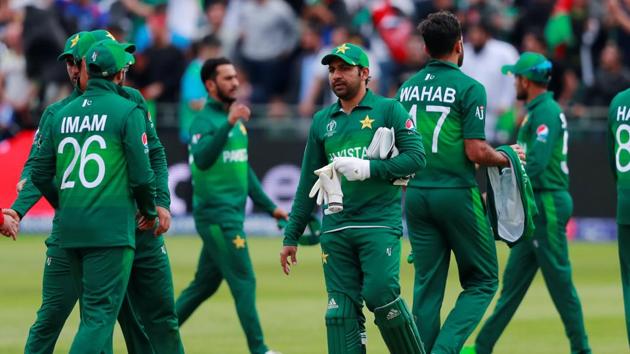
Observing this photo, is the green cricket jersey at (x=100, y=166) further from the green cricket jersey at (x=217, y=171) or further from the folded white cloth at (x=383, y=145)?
the green cricket jersey at (x=217, y=171)

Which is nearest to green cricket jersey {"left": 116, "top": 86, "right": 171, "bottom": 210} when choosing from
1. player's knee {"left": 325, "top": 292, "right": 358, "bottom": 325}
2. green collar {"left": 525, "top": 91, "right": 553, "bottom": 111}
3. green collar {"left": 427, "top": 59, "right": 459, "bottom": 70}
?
player's knee {"left": 325, "top": 292, "right": 358, "bottom": 325}

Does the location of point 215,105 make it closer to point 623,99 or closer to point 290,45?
point 623,99

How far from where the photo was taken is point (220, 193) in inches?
489

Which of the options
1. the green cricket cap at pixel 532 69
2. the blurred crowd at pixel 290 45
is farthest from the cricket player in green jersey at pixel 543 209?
the blurred crowd at pixel 290 45

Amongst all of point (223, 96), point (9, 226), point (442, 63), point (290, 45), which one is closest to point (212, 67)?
point (223, 96)

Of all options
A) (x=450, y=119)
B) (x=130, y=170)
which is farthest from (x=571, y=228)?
(x=130, y=170)

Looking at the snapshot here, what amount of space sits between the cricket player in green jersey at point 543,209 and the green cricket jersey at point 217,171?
2.64m

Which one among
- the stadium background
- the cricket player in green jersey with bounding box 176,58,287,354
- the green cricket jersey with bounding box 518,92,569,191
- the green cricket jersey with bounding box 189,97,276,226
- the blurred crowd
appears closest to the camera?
the green cricket jersey with bounding box 518,92,569,191

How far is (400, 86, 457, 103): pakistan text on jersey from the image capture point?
1001 centimetres

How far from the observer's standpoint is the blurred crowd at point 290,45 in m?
24.2

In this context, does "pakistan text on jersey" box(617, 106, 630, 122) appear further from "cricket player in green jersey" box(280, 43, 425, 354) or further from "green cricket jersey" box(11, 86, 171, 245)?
"green cricket jersey" box(11, 86, 171, 245)

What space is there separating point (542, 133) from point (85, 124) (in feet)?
15.7

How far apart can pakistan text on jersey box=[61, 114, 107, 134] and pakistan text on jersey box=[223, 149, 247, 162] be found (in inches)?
144

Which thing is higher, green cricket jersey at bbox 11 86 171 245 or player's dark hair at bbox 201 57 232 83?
player's dark hair at bbox 201 57 232 83
